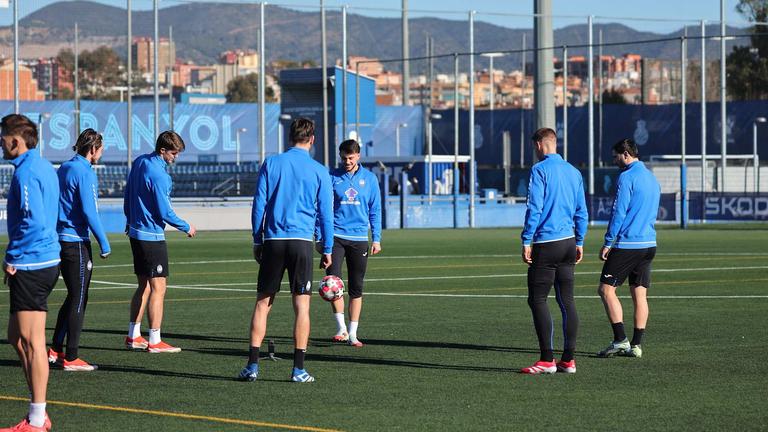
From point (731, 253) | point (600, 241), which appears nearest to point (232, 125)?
point (600, 241)

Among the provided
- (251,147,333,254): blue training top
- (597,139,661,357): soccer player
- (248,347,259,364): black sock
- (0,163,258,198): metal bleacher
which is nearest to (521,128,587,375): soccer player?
(597,139,661,357): soccer player

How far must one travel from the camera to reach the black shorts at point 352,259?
575 inches

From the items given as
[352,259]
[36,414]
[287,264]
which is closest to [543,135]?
[287,264]

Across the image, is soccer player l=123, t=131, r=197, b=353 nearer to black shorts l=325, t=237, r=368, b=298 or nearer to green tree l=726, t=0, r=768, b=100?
black shorts l=325, t=237, r=368, b=298

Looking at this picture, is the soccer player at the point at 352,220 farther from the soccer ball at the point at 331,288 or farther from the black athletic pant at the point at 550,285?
the black athletic pant at the point at 550,285

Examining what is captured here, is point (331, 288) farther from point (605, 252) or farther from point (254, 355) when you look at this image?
point (605, 252)

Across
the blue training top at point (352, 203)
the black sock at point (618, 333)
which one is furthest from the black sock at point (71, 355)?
the black sock at point (618, 333)

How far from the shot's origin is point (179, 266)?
27.2m

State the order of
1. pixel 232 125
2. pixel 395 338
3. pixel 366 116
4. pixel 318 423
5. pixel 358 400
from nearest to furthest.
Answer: pixel 318 423 → pixel 358 400 → pixel 395 338 → pixel 366 116 → pixel 232 125

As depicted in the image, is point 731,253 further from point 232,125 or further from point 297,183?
point 232,125

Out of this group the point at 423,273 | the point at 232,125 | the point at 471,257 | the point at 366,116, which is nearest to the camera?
the point at 423,273

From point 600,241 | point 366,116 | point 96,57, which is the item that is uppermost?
point 96,57

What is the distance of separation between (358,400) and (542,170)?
2760 millimetres

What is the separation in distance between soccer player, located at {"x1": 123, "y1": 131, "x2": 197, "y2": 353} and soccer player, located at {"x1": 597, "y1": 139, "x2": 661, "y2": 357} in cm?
409
